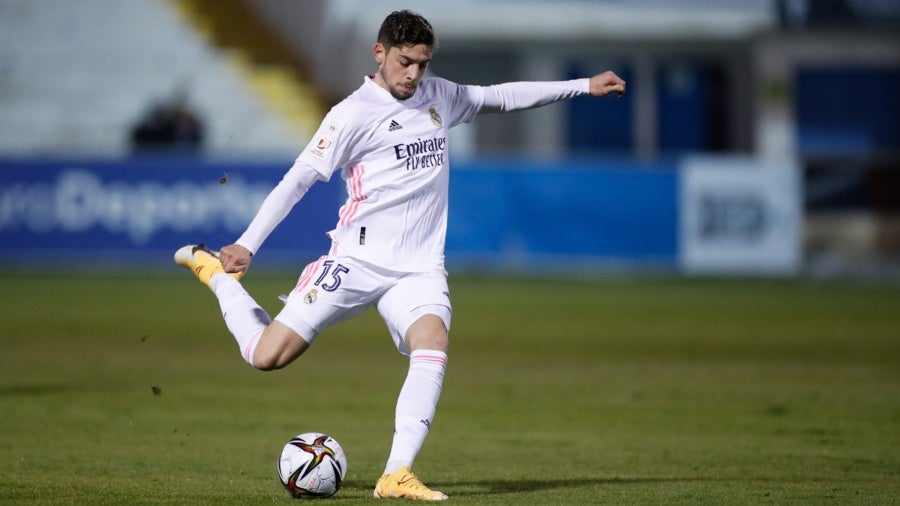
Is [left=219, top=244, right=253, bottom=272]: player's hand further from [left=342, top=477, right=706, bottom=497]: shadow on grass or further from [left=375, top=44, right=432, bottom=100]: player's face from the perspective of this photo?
[left=342, top=477, right=706, bottom=497]: shadow on grass

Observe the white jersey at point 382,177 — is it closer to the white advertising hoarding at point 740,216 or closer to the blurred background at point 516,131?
the blurred background at point 516,131

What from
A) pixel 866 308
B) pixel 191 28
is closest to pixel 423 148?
pixel 866 308

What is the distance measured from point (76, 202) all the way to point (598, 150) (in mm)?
13821

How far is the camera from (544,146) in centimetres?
3434

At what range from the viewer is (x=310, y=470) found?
705 centimetres

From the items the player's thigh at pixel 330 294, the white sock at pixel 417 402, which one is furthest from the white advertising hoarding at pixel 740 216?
the white sock at pixel 417 402

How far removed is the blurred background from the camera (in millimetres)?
25375

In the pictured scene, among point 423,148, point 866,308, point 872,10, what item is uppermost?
point 872,10

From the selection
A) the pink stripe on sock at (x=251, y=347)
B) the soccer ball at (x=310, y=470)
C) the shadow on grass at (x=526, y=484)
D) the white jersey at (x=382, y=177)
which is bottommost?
the shadow on grass at (x=526, y=484)

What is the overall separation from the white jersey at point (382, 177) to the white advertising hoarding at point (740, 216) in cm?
1823

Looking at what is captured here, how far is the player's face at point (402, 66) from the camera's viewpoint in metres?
7.06

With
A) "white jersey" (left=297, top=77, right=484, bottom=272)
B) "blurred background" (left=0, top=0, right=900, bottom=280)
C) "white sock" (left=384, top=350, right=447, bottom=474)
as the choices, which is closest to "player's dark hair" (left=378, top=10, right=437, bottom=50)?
"white jersey" (left=297, top=77, right=484, bottom=272)

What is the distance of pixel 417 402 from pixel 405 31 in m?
1.80

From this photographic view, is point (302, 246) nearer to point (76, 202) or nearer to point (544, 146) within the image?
point (76, 202)
